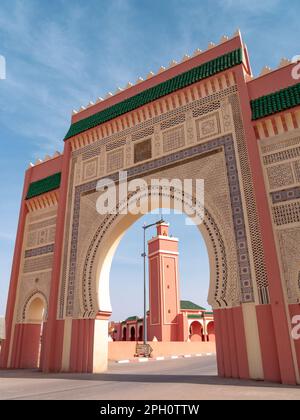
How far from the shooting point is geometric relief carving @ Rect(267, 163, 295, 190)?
19.2 ft

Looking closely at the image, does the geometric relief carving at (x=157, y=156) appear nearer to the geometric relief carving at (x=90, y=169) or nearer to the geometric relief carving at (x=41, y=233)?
the geometric relief carving at (x=90, y=169)

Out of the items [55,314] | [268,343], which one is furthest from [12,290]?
[268,343]

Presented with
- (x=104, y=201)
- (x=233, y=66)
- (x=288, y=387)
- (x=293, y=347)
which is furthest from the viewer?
(x=104, y=201)

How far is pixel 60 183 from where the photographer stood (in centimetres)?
908

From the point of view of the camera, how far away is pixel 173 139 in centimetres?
754

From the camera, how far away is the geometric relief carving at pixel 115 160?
823cm

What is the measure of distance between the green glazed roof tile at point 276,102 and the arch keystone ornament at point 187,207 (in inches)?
1.0

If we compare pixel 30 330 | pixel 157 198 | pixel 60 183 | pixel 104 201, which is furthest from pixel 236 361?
pixel 60 183

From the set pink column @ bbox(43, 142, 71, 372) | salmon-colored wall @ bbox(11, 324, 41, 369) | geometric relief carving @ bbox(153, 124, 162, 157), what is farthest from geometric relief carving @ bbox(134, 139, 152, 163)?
salmon-colored wall @ bbox(11, 324, 41, 369)

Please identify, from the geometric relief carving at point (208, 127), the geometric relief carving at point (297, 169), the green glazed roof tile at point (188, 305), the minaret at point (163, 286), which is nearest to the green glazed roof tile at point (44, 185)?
the geometric relief carving at point (208, 127)

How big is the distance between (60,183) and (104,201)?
5.68 feet

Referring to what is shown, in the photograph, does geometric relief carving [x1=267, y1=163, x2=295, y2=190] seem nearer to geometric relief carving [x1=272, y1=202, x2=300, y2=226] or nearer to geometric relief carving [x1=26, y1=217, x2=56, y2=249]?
geometric relief carving [x1=272, y1=202, x2=300, y2=226]

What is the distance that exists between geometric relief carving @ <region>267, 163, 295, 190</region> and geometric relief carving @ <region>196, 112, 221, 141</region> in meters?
1.50
